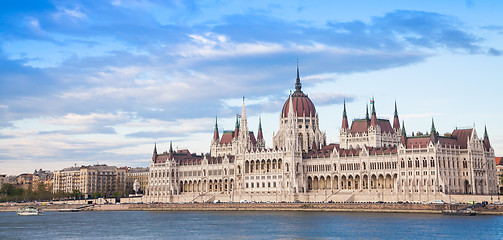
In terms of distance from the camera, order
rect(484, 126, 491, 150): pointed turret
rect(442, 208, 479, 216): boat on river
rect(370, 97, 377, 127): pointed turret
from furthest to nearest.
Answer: rect(370, 97, 377, 127): pointed turret, rect(484, 126, 491, 150): pointed turret, rect(442, 208, 479, 216): boat on river

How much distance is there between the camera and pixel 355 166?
168 m

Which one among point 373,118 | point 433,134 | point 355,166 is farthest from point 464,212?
point 373,118

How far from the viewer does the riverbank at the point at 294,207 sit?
430ft

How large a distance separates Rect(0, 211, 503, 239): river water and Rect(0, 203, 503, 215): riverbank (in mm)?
5573

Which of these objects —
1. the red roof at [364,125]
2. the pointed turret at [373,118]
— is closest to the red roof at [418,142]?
the pointed turret at [373,118]

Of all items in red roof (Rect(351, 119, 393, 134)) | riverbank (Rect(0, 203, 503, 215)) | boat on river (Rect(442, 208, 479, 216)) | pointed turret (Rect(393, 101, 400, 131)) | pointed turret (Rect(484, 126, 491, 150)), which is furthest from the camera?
pointed turret (Rect(393, 101, 400, 131))

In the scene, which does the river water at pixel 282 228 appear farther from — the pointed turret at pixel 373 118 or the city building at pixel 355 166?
the pointed turret at pixel 373 118

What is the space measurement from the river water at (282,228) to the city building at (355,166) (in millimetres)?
25426

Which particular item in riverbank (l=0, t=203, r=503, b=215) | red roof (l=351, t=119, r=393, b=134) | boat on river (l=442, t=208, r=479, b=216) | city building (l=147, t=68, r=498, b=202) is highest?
red roof (l=351, t=119, r=393, b=134)

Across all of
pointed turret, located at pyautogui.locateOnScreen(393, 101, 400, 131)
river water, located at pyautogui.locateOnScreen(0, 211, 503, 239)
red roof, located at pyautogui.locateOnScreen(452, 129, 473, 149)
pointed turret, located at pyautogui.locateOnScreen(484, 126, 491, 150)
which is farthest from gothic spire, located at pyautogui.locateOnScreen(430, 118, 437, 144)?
pointed turret, located at pyautogui.locateOnScreen(393, 101, 400, 131)

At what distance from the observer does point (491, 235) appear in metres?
89.7

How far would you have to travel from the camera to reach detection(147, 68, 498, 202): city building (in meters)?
153

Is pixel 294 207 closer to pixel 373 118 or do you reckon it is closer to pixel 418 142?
pixel 418 142

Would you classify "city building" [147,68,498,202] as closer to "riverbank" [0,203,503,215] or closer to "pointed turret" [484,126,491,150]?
"pointed turret" [484,126,491,150]
